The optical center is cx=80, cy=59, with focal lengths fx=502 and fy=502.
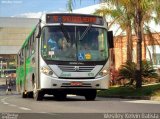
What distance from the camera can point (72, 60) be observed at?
2139 cm

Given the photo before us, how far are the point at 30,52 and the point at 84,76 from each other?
4607 millimetres

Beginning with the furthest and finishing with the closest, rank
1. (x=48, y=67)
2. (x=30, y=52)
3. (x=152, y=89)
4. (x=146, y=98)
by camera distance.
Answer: (x=152, y=89) < (x=146, y=98) < (x=30, y=52) < (x=48, y=67)

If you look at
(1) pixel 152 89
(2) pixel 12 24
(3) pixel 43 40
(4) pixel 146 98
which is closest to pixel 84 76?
(3) pixel 43 40

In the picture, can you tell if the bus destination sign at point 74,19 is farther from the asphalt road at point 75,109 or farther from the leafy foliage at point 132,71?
the leafy foliage at point 132,71

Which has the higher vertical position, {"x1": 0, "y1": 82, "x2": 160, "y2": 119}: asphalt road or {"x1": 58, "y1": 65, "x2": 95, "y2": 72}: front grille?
{"x1": 58, "y1": 65, "x2": 95, "y2": 72}: front grille

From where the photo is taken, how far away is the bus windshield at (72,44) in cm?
2134

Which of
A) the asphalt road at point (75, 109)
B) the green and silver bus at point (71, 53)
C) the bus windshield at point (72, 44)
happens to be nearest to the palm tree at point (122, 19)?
the green and silver bus at point (71, 53)

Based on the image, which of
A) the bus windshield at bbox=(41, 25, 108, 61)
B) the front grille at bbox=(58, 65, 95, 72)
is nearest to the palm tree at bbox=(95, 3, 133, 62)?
the bus windshield at bbox=(41, 25, 108, 61)

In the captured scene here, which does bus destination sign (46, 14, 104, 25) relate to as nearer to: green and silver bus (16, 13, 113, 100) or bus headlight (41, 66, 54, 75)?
green and silver bus (16, 13, 113, 100)

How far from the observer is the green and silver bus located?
21266 millimetres

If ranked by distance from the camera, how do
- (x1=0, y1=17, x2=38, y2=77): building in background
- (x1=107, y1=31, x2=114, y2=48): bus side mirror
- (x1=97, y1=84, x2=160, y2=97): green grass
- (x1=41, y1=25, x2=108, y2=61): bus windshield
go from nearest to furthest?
(x1=41, y1=25, x2=108, y2=61): bus windshield → (x1=107, y1=31, x2=114, y2=48): bus side mirror → (x1=97, y1=84, x2=160, y2=97): green grass → (x1=0, y1=17, x2=38, y2=77): building in background

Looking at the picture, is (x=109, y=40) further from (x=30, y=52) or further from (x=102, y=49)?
(x=30, y=52)

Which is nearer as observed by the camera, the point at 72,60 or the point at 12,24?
the point at 72,60

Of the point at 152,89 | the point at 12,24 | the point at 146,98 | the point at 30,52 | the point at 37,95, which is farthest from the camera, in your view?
the point at 12,24
